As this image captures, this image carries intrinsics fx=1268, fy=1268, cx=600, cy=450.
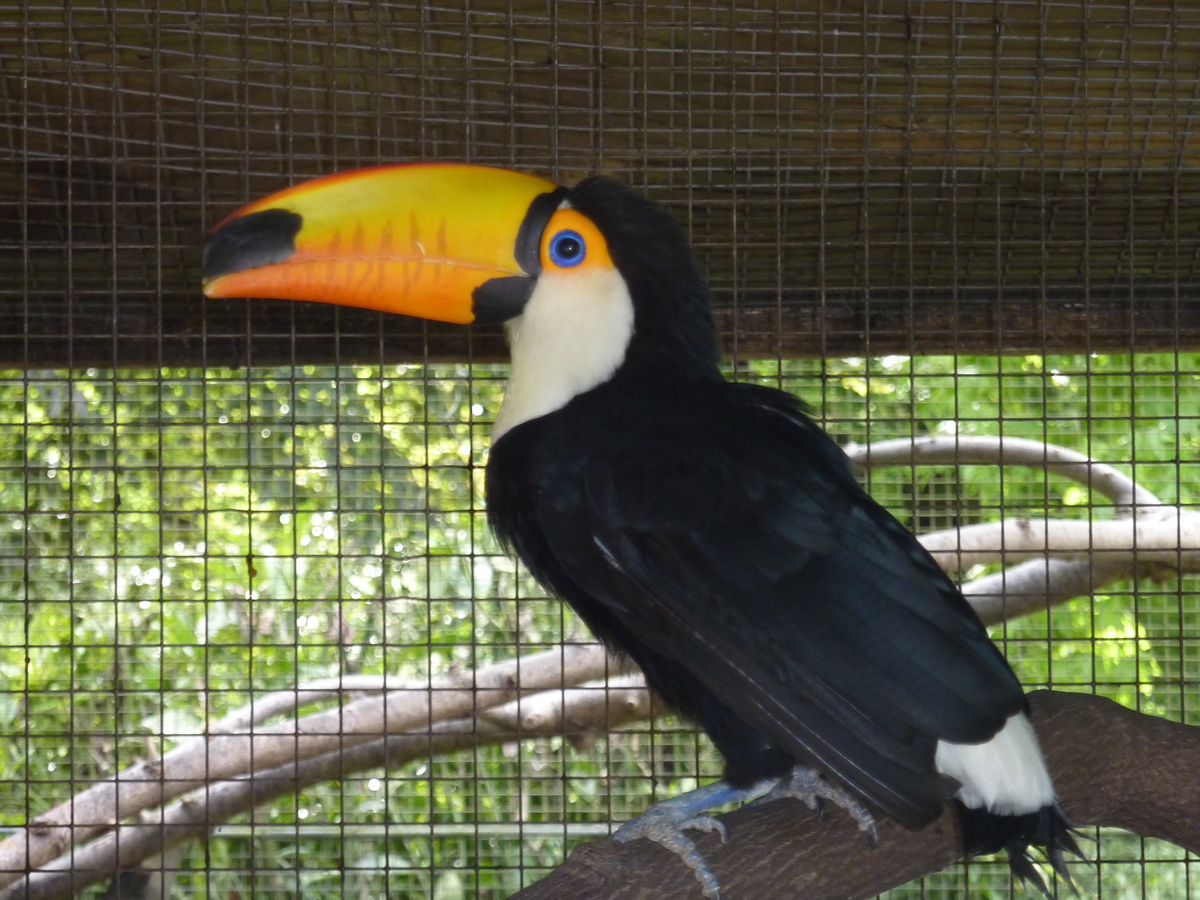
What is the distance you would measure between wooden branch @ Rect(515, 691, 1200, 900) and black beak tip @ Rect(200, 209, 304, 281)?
0.99 metres

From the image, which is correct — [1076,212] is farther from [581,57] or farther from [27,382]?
Result: [27,382]

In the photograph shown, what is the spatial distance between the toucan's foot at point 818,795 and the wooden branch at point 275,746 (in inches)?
32.4

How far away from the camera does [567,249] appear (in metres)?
1.85

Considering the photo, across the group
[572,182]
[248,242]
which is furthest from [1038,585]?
[248,242]

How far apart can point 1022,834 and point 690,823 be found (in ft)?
1.26

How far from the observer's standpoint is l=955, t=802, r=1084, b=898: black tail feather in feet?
4.78

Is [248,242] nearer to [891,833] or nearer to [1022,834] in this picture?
[891,833]

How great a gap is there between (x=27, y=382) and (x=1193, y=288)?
223cm

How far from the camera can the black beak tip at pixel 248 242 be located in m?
1.81

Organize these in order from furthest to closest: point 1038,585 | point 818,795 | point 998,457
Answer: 1. point 1038,585
2. point 998,457
3. point 818,795

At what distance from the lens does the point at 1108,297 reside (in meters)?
2.51

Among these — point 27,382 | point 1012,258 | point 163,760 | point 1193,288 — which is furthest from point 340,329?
point 1193,288

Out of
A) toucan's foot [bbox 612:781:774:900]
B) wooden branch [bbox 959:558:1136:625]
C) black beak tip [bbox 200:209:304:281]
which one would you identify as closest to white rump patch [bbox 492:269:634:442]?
black beak tip [bbox 200:209:304:281]

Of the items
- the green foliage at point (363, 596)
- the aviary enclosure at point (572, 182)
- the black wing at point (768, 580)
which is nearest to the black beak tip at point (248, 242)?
the aviary enclosure at point (572, 182)
